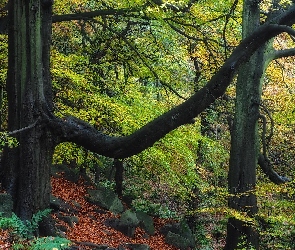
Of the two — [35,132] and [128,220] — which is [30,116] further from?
[128,220]

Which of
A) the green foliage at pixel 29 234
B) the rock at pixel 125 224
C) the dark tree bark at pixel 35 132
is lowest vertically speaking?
the rock at pixel 125 224

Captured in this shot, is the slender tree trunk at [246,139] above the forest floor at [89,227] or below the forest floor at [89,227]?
above

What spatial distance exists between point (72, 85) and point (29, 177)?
408cm

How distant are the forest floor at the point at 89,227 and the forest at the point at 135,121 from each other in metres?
0.06

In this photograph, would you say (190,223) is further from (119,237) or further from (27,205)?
(27,205)

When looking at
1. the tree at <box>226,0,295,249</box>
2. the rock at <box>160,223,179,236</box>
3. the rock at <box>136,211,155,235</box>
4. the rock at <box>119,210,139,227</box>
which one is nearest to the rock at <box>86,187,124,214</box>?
the rock at <box>136,211,155,235</box>

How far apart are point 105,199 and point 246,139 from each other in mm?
6431

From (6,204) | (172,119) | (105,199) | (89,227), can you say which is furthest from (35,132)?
(105,199)

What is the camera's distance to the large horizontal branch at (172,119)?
6.38 metres

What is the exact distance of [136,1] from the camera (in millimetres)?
9250

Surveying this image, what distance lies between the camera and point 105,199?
13.9m

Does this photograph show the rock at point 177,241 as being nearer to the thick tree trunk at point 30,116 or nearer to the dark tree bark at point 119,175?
the dark tree bark at point 119,175

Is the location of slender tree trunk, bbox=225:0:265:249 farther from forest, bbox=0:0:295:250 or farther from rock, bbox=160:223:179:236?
rock, bbox=160:223:179:236

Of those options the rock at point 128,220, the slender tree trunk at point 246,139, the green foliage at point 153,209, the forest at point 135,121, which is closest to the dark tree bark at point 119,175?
the forest at point 135,121
